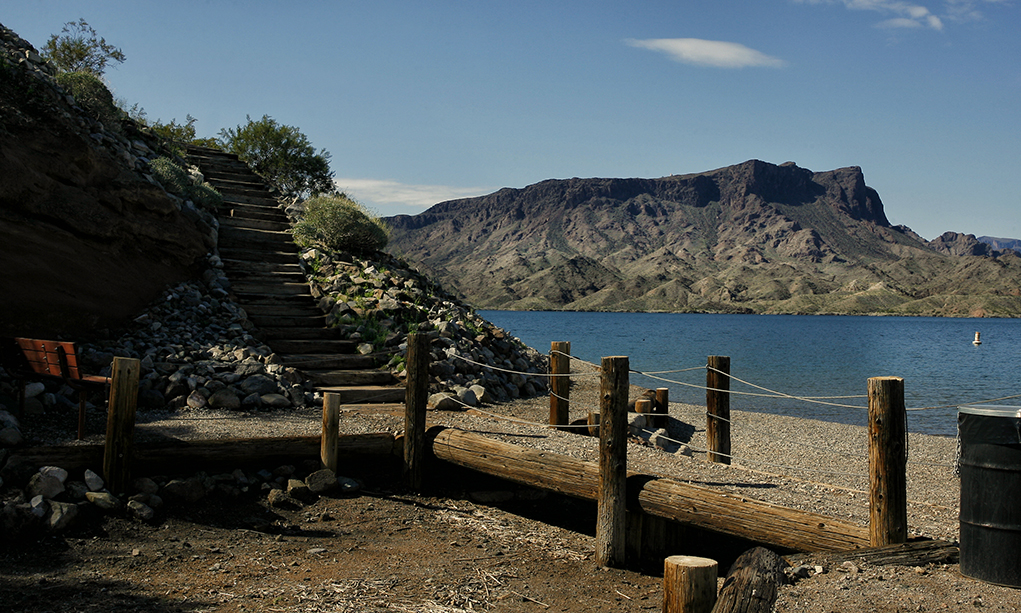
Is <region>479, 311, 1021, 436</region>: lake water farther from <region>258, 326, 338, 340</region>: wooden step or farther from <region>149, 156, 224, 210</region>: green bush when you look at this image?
<region>149, 156, 224, 210</region>: green bush

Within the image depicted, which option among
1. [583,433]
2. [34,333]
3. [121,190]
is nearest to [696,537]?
[583,433]

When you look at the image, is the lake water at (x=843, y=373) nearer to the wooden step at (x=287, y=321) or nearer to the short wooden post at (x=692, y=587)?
the wooden step at (x=287, y=321)

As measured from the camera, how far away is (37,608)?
457 cm

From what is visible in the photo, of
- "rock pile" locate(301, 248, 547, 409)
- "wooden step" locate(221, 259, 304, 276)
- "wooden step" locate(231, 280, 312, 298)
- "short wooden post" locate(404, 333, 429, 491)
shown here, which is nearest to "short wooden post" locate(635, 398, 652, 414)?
"rock pile" locate(301, 248, 547, 409)

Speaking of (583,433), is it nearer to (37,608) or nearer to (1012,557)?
(1012,557)

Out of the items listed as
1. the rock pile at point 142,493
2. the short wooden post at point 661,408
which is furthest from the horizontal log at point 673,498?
the short wooden post at point 661,408

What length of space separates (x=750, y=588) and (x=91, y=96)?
17.0 m

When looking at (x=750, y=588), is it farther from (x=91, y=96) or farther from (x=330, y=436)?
(x=91, y=96)

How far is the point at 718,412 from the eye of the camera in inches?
352

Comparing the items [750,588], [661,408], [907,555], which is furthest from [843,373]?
[750,588]

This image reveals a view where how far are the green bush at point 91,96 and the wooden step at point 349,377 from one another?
26.9 feet

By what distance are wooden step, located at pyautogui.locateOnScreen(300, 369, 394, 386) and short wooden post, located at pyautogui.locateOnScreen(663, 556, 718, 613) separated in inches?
343

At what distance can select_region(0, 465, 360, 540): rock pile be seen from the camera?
5.73m

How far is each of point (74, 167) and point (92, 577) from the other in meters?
8.92
